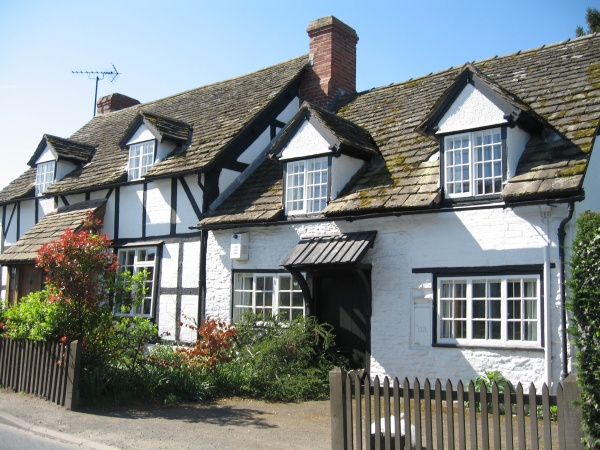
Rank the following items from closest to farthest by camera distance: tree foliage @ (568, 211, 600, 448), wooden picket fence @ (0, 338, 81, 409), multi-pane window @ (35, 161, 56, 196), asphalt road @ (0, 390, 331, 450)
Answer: tree foliage @ (568, 211, 600, 448) < asphalt road @ (0, 390, 331, 450) < wooden picket fence @ (0, 338, 81, 409) < multi-pane window @ (35, 161, 56, 196)

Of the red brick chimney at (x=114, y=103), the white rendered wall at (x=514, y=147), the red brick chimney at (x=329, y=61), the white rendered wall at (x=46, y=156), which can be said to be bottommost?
the white rendered wall at (x=514, y=147)

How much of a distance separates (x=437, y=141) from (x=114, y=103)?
54.2ft

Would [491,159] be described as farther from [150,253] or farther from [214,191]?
[150,253]

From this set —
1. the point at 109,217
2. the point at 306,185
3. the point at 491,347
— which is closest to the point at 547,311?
the point at 491,347

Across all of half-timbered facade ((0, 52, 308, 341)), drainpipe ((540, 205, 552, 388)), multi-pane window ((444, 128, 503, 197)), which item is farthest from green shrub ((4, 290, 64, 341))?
drainpipe ((540, 205, 552, 388))

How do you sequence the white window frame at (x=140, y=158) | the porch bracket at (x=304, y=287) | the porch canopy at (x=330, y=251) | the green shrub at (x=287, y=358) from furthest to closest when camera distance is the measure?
1. the white window frame at (x=140, y=158)
2. the porch bracket at (x=304, y=287)
3. the porch canopy at (x=330, y=251)
4. the green shrub at (x=287, y=358)

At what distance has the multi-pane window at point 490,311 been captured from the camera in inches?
393

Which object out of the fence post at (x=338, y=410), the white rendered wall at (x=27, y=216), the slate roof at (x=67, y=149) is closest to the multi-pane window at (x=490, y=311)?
the fence post at (x=338, y=410)

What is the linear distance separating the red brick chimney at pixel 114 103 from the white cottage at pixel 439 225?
1278 centimetres

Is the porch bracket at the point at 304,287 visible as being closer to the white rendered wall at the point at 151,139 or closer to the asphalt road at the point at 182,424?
the asphalt road at the point at 182,424

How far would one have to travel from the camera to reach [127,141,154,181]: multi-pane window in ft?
54.9

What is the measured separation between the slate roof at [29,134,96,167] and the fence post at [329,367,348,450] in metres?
15.4

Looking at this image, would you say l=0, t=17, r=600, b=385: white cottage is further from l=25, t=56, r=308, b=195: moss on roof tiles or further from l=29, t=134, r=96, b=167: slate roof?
l=29, t=134, r=96, b=167: slate roof

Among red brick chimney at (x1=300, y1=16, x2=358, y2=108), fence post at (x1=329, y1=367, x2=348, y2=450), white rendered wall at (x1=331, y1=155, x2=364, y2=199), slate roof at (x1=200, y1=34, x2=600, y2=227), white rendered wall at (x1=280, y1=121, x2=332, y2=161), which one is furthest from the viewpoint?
red brick chimney at (x1=300, y1=16, x2=358, y2=108)
